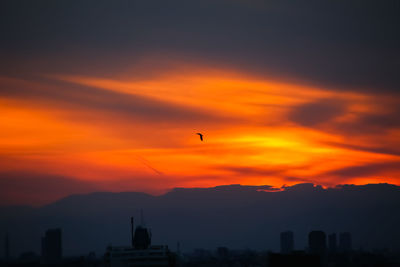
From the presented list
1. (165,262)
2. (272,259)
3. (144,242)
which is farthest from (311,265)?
(144,242)

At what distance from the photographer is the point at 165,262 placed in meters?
140

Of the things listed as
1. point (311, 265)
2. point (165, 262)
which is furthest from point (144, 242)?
point (311, 265)

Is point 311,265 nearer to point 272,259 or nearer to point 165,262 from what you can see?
point 272,259

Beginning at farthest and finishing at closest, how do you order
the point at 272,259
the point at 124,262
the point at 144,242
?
the point at 144,242
the point at 272,259
the point at 124,262

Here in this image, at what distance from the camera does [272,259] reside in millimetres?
153000

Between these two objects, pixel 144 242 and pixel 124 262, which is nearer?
pixel 124 262

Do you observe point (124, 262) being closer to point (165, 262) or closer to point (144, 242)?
point (165, 262)

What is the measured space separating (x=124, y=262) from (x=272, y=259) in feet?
113

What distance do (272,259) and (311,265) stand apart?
10.2m

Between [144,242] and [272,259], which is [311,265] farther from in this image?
[144,242]

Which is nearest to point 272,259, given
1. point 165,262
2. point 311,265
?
point 311,265

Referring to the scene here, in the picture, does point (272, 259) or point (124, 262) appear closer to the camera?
point (124, 262)

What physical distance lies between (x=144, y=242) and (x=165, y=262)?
2601cm

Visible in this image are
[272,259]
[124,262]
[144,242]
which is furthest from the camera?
[144,242]
